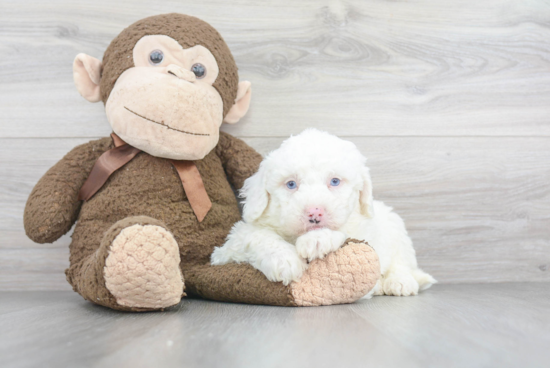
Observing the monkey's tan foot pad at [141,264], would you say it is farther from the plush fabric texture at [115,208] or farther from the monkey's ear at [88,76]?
the monkey's ear at [88,76]

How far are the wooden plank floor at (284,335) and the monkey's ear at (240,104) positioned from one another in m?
0.48

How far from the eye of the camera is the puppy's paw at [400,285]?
98cm

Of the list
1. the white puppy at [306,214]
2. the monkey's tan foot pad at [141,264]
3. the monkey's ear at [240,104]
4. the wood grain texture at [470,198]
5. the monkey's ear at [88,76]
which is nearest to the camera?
the monkey's tan foot pad at [141,264]

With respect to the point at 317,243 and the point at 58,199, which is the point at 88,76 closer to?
the point at 58,199

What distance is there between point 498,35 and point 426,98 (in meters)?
0.28

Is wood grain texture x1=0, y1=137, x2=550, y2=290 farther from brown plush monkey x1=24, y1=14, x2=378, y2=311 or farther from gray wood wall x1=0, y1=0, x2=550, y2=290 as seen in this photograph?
brown plush monkey x1=24, y1=14, x2=378, y2=311

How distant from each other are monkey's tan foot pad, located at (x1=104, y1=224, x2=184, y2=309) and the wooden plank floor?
0.04 metres

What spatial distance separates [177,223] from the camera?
96cm

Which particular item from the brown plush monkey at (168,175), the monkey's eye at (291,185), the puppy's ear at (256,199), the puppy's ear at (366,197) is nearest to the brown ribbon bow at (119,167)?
the brown plush monkey at (168,175)

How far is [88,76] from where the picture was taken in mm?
1038

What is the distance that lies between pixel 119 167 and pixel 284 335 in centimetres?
57

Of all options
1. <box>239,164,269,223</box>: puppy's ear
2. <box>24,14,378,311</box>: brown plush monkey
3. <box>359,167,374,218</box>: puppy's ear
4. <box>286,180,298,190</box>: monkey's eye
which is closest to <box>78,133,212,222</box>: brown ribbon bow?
<box>24,14,378,311</box>: brown plush monkey

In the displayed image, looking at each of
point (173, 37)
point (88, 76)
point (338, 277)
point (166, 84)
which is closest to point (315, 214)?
point (338, 277)

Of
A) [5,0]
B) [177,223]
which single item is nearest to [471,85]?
[177,223]
